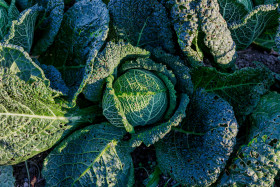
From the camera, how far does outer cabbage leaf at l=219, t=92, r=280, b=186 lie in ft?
9.07

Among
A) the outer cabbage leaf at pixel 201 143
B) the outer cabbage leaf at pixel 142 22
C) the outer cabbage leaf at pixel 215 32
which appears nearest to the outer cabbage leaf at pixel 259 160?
the outer cabbage leaf at pixel 201 143

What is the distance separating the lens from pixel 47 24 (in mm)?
3664

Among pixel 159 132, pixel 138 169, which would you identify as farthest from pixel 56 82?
pixel 138 169

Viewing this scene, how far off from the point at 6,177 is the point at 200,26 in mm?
3418

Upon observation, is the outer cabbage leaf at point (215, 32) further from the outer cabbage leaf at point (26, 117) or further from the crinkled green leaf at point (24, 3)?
the crinkled green leaf at point (24, 3)

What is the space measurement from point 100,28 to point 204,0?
52.2 inches

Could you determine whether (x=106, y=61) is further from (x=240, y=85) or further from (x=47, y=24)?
(x=240, y=85)

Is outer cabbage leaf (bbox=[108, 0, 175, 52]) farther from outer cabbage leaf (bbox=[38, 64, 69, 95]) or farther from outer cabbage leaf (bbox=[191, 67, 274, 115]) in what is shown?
outer cabbage leaf (bbox=[38, 64, 69, 95])

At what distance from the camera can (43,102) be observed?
10.4 ft

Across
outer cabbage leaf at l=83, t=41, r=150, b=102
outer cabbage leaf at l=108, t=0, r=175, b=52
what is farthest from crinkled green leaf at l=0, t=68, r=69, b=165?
outer cabbage leaf at l=108, t=0, r=175, b=52

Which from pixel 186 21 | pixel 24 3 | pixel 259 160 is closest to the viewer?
pixel 259 160

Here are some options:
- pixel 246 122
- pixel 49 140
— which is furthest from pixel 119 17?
pixel 246 122

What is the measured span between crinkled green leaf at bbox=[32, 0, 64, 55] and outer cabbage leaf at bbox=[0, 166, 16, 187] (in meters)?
1.79

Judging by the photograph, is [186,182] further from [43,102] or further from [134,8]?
[134,8]
